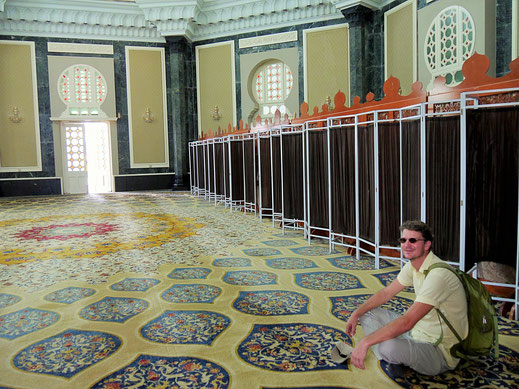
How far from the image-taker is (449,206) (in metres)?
3.60

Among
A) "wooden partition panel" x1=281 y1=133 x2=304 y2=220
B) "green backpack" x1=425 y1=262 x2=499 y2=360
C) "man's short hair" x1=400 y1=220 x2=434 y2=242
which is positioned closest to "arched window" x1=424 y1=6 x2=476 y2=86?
"wooden partition panel" x1=281 y1=133 x2=304 y2=220

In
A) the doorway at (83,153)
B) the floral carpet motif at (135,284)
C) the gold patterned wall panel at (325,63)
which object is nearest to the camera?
the floral carpet motif at (135,284)

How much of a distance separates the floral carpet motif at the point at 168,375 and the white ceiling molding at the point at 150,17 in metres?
12.8

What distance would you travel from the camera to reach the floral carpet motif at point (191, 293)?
3.64 meters

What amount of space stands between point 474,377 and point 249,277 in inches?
92.5

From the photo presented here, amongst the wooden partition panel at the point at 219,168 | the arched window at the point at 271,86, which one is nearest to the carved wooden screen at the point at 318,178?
the wooden partition panel at the point at 219,168

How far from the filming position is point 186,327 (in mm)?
3051

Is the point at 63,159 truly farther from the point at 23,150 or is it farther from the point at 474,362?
the point at 474,362

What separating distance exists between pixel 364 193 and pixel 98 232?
452 centimetres

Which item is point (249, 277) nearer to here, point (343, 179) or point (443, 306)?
point (343, 179)

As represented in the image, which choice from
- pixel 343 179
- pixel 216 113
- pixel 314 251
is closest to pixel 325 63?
pixel 216 113

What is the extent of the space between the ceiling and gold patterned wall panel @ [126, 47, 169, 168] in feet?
2.32

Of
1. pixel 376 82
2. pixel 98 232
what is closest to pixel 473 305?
pixel 98 232

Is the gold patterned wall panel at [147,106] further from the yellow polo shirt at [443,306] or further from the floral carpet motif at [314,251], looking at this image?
the yellow polo shirt at [443,306]
